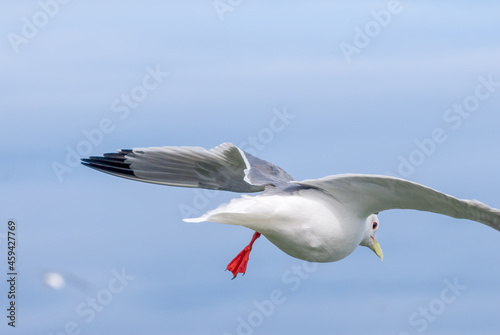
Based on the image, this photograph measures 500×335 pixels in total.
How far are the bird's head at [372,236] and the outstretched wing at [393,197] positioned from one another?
0.79 metres

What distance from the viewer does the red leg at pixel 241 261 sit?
9.88 metres

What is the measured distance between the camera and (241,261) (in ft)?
32.6

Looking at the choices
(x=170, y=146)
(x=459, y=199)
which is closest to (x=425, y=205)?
(x=459, y=199)

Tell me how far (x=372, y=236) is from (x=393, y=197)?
1.70 m

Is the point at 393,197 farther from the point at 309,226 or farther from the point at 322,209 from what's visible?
the point at 309,226

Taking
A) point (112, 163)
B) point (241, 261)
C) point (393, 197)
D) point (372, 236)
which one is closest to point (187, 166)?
point (112, 163)

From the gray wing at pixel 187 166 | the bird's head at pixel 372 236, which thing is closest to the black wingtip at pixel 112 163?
the gray wing at pixel 187 166

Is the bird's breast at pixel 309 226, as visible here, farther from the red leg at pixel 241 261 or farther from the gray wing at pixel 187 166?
the gray wing at pixel 187 166

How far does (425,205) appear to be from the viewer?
27.6 ft

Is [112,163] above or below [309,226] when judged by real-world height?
above

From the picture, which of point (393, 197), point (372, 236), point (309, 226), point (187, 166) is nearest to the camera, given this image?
point (393, 197)

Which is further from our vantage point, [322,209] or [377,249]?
[377,249]

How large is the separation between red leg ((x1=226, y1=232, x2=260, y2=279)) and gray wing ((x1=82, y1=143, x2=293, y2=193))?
25.8 inches

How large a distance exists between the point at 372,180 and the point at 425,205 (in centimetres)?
56
